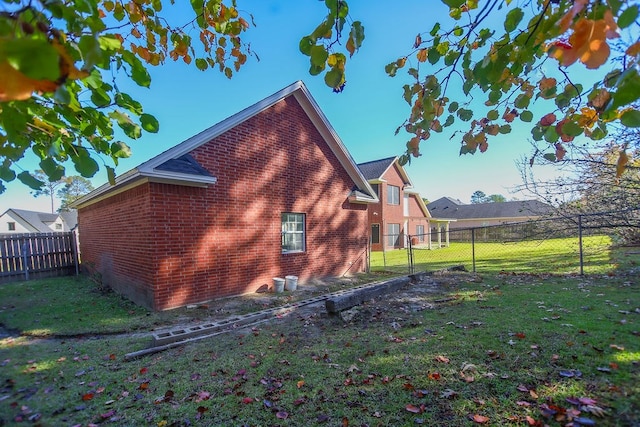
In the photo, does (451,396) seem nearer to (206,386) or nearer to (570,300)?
(206,386)

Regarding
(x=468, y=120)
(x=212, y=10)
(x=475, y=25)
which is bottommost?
(x=468, y=120)

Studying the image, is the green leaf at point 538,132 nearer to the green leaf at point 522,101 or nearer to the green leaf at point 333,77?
the green leaf at point 522,101

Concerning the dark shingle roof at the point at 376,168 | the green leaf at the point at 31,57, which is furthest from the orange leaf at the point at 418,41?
the dark shingle roof at the point at 376,168

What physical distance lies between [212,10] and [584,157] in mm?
9491

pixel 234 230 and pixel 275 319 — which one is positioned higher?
pixel 234 230

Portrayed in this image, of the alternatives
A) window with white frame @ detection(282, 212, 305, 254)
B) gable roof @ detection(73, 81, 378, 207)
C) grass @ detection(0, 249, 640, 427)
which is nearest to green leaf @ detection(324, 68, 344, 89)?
grass @ detection(0, 249, 640, 427)

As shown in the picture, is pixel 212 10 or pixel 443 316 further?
pixel 443 316

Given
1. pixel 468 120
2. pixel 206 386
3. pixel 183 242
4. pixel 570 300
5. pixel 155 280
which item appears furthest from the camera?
pixel 183 242

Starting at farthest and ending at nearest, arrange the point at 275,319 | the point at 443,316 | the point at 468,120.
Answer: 1. the point at 275,319
2. the point at 443,316
3. the point at 468,120

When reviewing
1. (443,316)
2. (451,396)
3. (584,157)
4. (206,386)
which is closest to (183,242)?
(206,386)

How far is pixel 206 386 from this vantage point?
11.0 ft

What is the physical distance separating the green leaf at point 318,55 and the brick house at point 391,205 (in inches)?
864

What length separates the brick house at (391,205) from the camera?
25375 mm

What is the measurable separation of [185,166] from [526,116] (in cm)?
679
